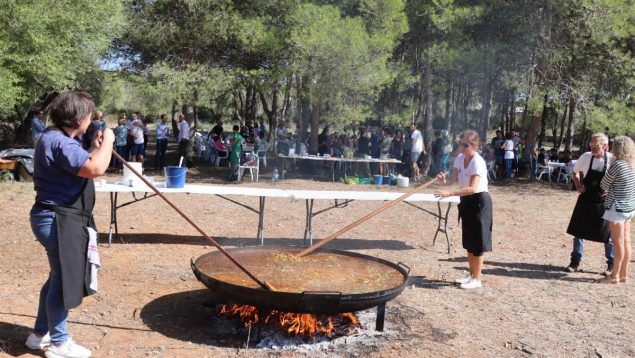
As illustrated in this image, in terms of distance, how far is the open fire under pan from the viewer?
12.1 feet

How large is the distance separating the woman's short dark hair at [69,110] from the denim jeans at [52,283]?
571 mm

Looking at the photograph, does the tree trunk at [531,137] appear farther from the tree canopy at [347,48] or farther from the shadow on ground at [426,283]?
the shadow on ground at [426,283]

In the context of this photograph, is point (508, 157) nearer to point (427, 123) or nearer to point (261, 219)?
point (427, 123)

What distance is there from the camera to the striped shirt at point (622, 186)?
578cm

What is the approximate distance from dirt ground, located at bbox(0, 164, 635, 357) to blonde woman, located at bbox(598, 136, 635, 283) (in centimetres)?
59

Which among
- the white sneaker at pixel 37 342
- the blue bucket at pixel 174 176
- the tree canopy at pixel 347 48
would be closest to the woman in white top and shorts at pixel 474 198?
the blue bucket at pixel 174 176

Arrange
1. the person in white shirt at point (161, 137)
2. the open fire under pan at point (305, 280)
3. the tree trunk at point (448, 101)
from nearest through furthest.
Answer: the open fire under pan at point (305, 280), the person in white shirt at point (161, 137), the tree trunk at point (448, 101)

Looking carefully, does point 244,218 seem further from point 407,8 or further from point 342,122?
point 407,8

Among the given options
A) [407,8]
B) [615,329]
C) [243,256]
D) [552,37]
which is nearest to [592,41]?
[552,37]

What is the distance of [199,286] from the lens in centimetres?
532

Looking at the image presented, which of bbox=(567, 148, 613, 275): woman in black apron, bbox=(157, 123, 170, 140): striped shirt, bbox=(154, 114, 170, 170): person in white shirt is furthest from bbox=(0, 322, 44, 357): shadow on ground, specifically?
bbox=(157, 123, 170, 140): striped shirt

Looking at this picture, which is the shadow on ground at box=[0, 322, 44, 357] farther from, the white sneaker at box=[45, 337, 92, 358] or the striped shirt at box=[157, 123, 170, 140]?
the striped shirt at box=[157, 123, 170, 140]

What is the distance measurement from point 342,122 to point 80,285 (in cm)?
1422

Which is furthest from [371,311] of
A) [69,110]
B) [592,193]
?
[592,193]
